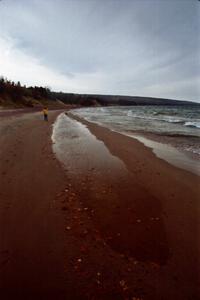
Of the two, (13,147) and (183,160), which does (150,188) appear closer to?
(183,160)

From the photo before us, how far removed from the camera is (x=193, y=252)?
320 cm

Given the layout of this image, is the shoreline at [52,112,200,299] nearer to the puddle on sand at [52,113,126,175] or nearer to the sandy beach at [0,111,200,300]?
the sandy beach at [0,111,200,300]

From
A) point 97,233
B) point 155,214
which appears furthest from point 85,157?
point 97,233

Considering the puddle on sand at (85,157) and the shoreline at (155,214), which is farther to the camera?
the puddle on sand at (85,157)

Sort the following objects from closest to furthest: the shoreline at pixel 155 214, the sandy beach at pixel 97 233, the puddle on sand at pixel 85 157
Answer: the sandy beach at pixel 97 233, the shoreline at pixel 155 214, the puddle on sand at pixel 85 157

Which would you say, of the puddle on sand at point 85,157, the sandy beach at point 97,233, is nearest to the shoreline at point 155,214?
the sandy beach at point 97,233

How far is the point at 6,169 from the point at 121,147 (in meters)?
5.69

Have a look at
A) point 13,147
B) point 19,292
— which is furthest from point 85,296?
point 13,147

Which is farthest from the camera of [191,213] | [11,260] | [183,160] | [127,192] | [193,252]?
[183,160]

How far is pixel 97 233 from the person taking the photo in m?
3.55

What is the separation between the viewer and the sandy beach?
8.42ft

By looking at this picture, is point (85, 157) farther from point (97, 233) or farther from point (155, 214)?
point (97, 233)

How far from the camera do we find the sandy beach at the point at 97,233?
8.42 feet

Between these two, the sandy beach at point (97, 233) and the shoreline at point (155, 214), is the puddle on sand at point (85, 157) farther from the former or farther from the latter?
the sandy beach at point (97, 233)
